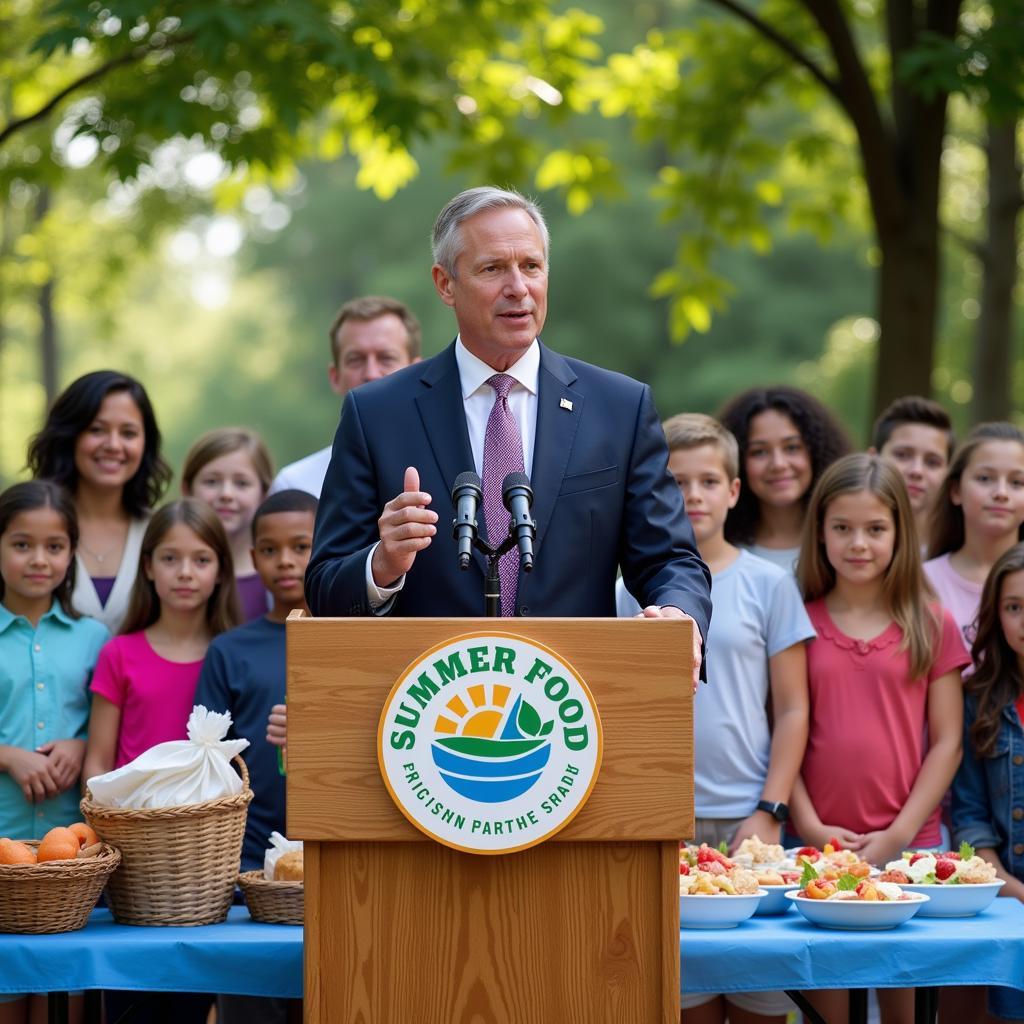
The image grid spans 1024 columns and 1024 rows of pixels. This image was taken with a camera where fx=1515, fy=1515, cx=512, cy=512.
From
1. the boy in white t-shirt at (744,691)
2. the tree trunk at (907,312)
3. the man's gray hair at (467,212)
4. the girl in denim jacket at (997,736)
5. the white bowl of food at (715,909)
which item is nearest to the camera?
the man's gray hair at (467,212)

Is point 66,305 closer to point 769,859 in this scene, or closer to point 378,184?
point 378,184

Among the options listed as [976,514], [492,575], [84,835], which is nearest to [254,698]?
[84,835]

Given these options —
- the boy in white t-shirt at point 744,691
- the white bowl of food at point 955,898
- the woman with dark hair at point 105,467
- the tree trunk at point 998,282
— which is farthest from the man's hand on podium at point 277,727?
the tree trunk at point 998,282

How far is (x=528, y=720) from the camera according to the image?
2.90 metres

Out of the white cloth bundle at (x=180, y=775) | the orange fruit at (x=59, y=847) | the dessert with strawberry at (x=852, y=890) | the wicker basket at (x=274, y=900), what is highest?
the white cloth bundle at (x=180, y=775)

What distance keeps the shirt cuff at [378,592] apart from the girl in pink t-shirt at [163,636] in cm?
207

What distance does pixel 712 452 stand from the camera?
5.25 m

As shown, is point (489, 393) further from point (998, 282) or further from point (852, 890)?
point (998, 282)

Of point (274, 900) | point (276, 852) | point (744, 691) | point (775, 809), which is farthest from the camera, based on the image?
point (744, 691)

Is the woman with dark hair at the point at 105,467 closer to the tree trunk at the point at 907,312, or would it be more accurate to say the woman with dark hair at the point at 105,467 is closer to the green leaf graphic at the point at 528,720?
the green leaf graphic at the point at 528,720

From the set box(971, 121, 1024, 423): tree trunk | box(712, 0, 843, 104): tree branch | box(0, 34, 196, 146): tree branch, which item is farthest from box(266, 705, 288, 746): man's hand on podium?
box(971, 121, 1024, 423): tree trunk

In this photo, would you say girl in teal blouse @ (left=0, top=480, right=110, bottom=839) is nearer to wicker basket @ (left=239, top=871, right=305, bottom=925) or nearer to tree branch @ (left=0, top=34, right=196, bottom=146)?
wicker basket @ (left=239, top=871, right=305, bottom=925)

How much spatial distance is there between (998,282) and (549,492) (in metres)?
7.91

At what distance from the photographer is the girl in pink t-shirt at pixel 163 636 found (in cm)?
510
